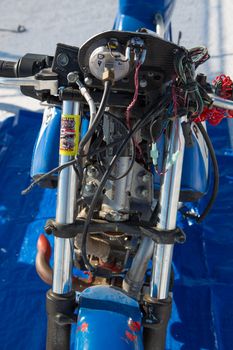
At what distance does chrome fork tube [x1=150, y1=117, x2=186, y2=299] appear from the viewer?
906 millimetres

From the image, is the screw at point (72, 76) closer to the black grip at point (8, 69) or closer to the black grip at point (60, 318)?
the black grip at point (8, 69)

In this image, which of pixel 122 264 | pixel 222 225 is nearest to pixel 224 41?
pixel 222 225

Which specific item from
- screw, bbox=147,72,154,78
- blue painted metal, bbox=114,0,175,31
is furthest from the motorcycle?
blue painted metal, bbox=114,0,175,31

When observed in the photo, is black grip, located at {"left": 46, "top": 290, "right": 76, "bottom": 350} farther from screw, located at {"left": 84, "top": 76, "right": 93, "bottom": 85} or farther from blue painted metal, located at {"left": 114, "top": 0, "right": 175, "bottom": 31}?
blue painted metal, located at {"left": 114, "top": 0, "right": 175, "bottom": 31}

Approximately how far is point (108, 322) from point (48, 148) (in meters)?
0.52

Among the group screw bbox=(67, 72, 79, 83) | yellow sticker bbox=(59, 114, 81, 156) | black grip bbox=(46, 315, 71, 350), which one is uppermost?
screw bbox=(67, 72, 79, 83)

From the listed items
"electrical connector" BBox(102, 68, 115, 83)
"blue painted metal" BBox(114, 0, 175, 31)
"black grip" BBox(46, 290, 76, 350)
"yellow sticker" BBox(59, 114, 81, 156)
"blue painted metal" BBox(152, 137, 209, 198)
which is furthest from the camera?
"blue painted metal" BBox(114, 0, 175, 31)

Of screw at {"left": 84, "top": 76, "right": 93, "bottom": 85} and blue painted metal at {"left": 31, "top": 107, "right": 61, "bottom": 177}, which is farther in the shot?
blue painted metal at {"left": 31, "top": 107, "right": 61, "bottom": 177}

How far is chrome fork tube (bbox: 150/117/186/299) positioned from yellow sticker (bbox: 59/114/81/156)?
7.3 inches

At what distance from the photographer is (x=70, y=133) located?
0.89 meters

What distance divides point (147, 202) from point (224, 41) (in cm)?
264

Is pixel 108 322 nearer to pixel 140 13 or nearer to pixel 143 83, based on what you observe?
pixel 143 83

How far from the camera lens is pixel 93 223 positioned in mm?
1057

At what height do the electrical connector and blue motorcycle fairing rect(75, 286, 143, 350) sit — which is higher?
the electrical connector
